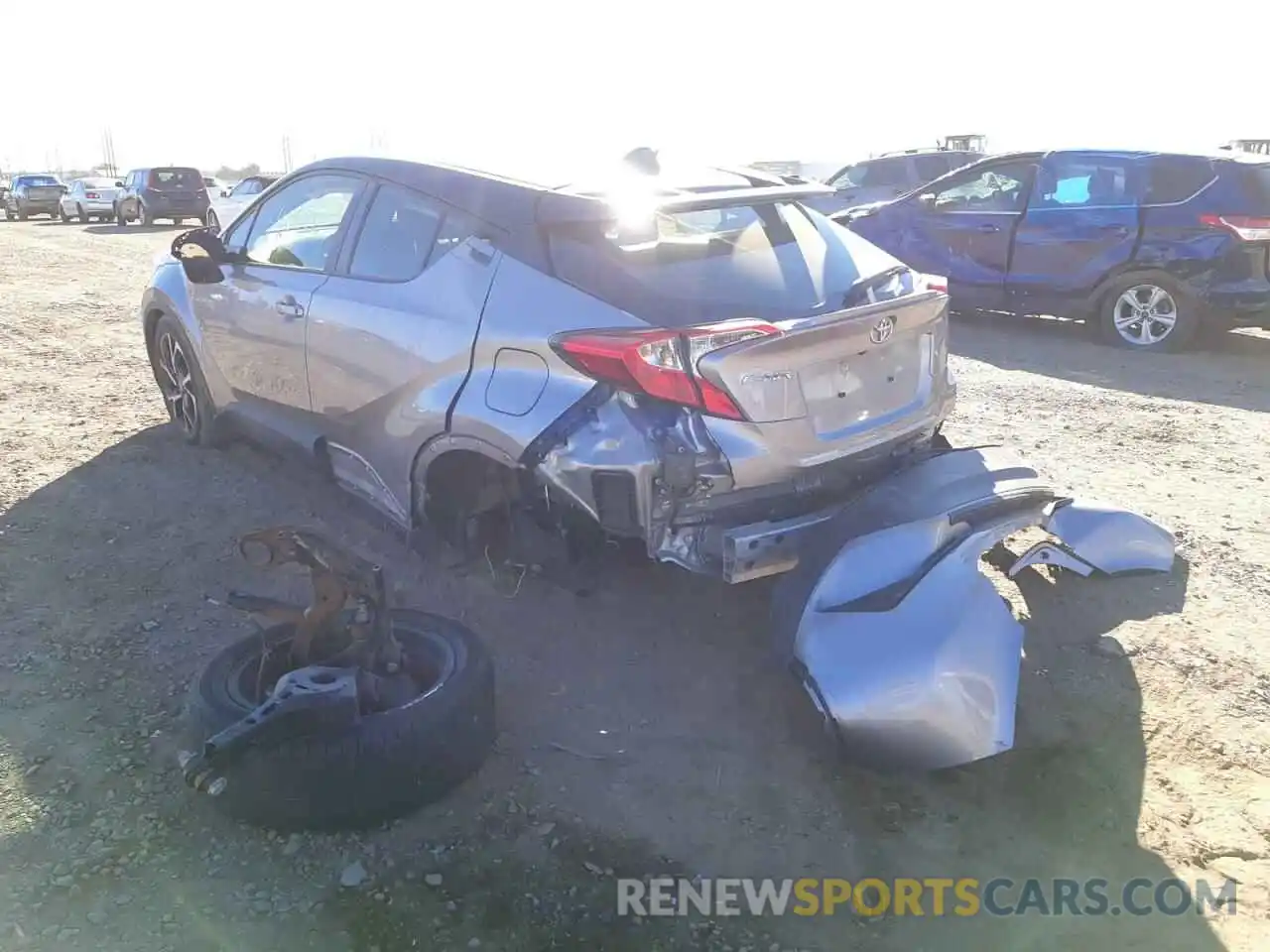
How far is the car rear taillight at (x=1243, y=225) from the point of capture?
25.1 ft

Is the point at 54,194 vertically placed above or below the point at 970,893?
above

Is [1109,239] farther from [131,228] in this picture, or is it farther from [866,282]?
[131,228]

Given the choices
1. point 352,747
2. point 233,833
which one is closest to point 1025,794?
point 352,747

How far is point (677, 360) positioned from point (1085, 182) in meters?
7.26

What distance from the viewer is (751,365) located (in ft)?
9.32

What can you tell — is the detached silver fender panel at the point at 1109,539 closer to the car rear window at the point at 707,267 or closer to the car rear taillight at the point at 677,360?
the car rear window at the point at 707,267

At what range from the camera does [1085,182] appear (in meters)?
8.64

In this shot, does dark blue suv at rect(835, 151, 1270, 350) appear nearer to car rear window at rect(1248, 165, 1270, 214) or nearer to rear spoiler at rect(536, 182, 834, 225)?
car rear window at rect(1248, 165, 1270, 214)

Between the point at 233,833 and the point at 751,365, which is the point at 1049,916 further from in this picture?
the point at 233,833

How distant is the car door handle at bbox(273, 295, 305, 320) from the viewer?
163 inches

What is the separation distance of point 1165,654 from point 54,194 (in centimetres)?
3493

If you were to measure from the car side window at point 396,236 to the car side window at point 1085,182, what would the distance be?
6813 mm

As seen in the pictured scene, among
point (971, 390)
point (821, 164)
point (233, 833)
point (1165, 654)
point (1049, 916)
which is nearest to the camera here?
point (1049, 916)

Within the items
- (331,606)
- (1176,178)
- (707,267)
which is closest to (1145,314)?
(1176,178)
